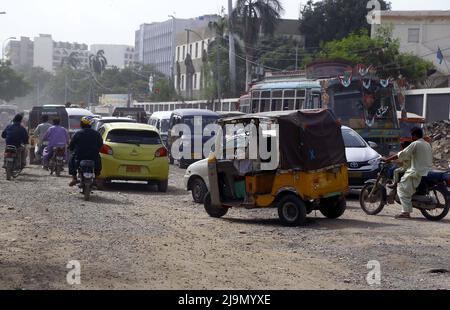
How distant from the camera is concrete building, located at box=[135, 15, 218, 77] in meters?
141

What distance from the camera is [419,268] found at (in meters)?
9.84

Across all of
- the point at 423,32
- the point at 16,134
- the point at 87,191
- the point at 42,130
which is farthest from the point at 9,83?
the point at 87,191

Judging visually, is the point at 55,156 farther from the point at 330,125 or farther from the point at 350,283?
the point at 350,283

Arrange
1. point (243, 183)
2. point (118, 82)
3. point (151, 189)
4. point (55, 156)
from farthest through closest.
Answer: point (118, 82), point (55, 156), point (151, 189), point (243, 183)

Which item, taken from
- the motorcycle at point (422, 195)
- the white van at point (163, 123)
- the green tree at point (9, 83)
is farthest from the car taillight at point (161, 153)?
the green tree at point (9, 83)

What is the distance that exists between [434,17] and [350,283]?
6302 cm

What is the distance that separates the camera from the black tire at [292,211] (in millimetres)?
13586

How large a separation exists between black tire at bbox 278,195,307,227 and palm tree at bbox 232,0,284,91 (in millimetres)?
48140

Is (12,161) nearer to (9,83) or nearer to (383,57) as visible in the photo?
(383,57)

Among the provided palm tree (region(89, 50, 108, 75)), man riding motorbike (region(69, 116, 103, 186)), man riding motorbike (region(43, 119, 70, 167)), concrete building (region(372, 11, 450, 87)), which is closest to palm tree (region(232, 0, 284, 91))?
concrete building (region(372, 11, 450, 87))

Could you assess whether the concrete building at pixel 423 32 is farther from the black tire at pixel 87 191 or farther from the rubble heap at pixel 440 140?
the black tire at pixel 87 191

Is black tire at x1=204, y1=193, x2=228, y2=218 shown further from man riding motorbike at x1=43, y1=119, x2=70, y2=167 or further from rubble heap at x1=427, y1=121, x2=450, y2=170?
rubble heap at x1=427, y1=121, x2=450, y2=170

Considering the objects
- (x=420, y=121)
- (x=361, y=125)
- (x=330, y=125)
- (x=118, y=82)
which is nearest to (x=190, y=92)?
(x=118, y=82)

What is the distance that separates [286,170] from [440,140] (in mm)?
22648
